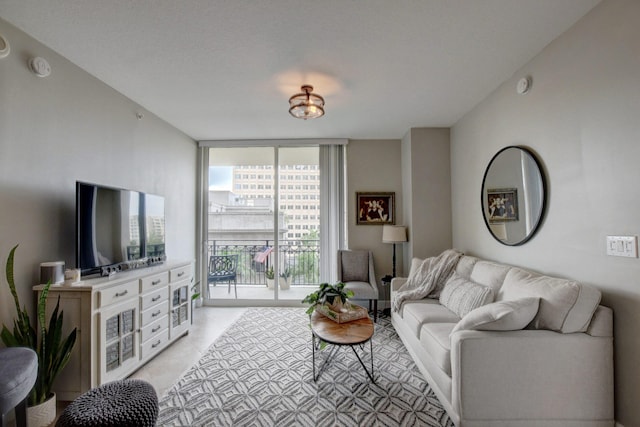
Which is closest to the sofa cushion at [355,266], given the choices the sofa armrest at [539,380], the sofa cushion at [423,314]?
the sofa cushion at [423,314]

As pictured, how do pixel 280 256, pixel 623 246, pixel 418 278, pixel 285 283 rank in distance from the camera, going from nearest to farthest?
pixel 623 246
pixel 418 278
pixel 285 283
pixel 280 256

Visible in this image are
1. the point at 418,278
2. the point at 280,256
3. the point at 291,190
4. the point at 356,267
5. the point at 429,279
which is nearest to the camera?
the point at 429,279

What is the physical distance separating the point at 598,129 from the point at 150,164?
160 inches

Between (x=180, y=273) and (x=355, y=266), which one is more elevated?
(x=180, y=273)

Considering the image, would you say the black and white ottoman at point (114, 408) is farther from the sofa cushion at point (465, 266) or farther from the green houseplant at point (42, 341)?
the sofa cushion at point (465, 266)

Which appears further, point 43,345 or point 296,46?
point 296,46

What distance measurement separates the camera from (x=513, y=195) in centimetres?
252

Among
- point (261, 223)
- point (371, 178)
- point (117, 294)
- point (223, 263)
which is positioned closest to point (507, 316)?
point (117, 294)

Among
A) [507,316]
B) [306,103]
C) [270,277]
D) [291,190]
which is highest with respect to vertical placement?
[306,103]

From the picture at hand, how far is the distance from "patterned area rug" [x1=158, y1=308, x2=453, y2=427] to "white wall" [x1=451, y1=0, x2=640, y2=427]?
1280 millimetres

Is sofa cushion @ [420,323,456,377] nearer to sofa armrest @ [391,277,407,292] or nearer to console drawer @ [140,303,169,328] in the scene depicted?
sofa armrest @ [391,277,407,292]

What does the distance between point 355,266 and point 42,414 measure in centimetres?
333

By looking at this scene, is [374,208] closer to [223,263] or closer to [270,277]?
[270,277]

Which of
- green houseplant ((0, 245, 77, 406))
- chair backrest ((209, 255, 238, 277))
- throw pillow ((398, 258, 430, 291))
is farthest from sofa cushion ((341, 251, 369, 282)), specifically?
green houseplant ((0, 245, 77, 406))
